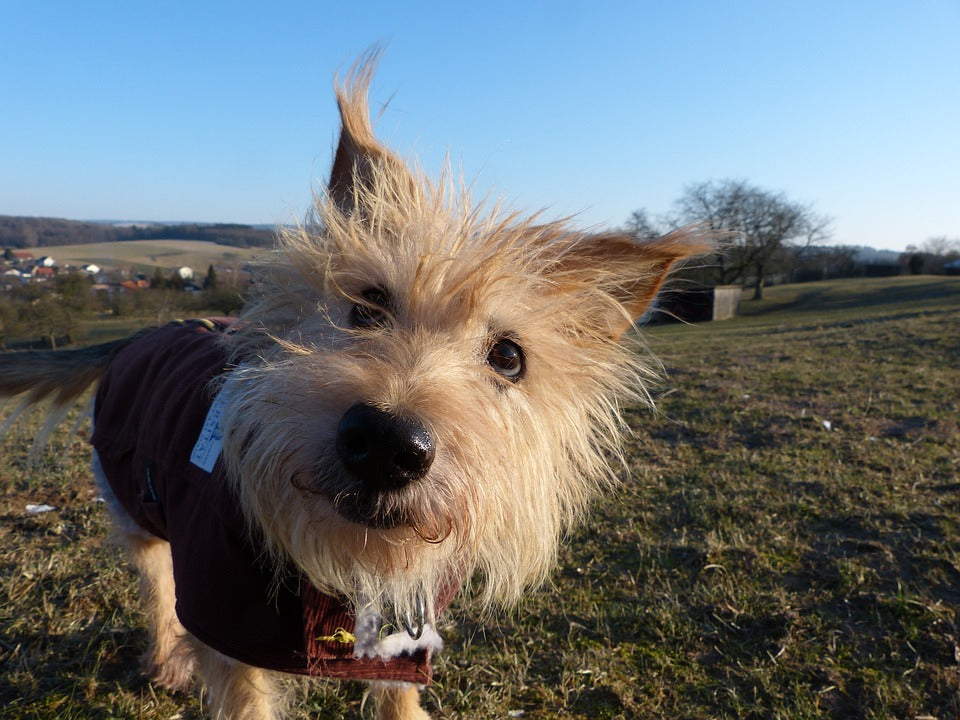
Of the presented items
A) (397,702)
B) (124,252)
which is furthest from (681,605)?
(124,252)

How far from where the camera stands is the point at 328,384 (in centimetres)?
165

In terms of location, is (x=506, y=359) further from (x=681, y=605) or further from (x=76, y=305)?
(x=76, y=305)

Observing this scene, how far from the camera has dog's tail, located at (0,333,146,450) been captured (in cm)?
332

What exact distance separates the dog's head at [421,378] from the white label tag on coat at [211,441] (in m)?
0.15

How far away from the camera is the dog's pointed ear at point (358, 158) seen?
93.4 inches

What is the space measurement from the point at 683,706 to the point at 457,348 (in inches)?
65.7

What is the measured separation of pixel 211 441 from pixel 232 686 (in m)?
0.79

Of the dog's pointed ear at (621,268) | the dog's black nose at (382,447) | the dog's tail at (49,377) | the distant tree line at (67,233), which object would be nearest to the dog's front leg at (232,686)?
the dog's black nose at (382,447)

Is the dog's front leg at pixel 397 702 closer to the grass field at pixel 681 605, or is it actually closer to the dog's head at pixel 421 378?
the grass field at pixel 681 605

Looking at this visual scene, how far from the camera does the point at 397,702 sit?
2.35 metres

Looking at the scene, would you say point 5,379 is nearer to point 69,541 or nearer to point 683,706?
Result: point 69,541

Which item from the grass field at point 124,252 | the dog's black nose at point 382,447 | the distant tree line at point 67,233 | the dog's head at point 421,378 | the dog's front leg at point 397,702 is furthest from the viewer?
the grass field at point 124,252

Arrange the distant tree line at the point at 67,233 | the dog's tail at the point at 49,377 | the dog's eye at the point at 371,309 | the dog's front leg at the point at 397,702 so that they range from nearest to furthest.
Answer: the dog's eye at the point at 371,309
the dog's front leg at the point at 397,702
the dog's tail at the point at 49,377
the distant tree line at the point at 67,233

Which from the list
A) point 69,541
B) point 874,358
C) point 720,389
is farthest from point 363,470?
point 874,358
